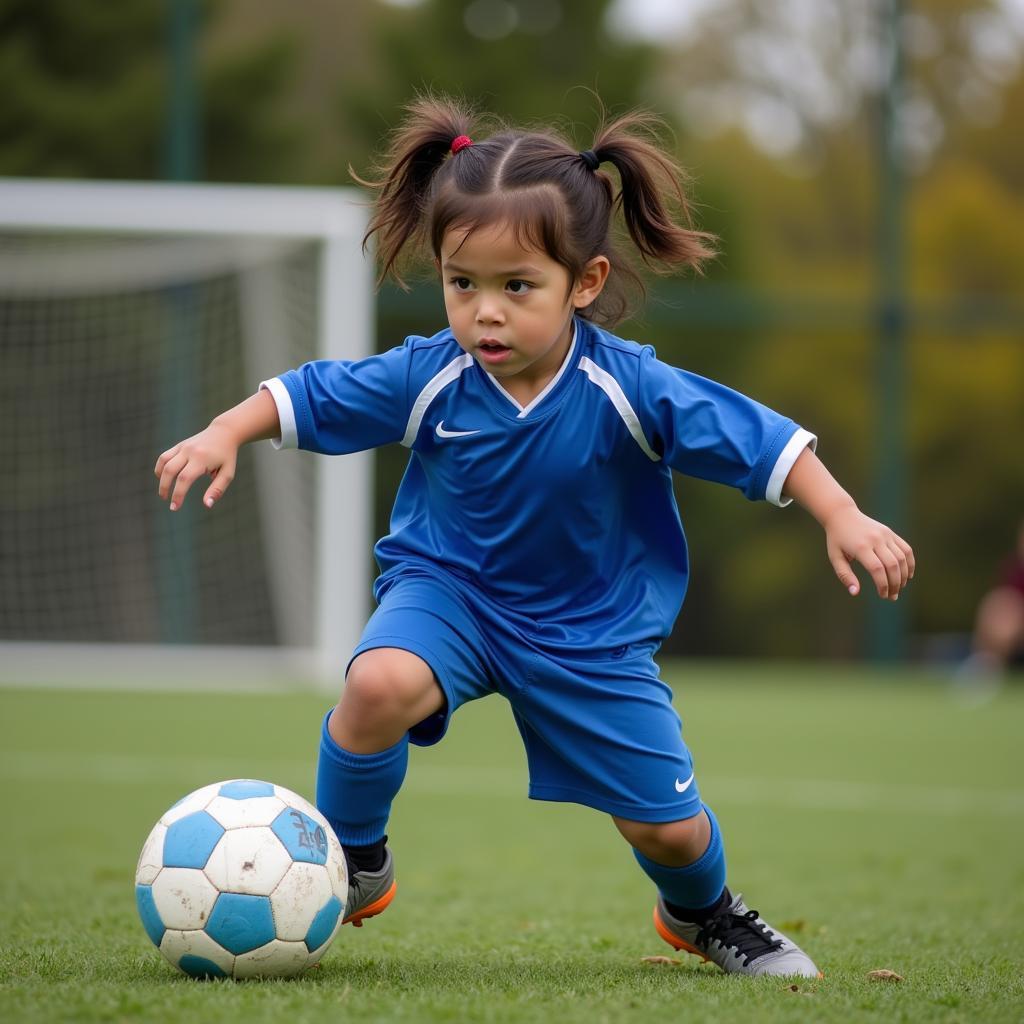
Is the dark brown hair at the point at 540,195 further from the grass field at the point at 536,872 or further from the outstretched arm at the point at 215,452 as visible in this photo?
the grass field at the point at 536,872

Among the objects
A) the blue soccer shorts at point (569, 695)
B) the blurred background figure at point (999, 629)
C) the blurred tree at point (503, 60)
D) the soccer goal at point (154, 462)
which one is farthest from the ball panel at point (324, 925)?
the blurred tree at point (503, 60)

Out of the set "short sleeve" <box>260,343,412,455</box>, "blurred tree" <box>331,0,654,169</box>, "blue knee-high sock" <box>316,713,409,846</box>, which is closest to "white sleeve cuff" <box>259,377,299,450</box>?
"short sleeve" <box>260,343,412,455</box>

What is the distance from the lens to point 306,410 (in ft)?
10.00

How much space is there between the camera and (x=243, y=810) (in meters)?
2.85

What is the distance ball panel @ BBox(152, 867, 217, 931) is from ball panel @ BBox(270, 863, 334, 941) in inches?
4.3

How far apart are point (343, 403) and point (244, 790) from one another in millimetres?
744

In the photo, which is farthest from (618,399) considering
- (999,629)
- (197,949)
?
(999,629)

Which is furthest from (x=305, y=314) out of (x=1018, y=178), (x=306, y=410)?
(x=1018, y=178)

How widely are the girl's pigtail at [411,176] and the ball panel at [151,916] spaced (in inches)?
50.0

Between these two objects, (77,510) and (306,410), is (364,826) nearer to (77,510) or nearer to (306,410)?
(306,410)

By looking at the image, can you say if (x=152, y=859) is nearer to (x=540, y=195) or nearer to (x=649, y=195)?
(x=540, y=195)

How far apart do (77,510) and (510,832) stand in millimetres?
6327

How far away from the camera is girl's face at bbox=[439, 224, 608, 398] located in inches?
114

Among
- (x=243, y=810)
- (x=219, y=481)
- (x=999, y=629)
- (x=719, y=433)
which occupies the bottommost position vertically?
(x=999, y=629)
